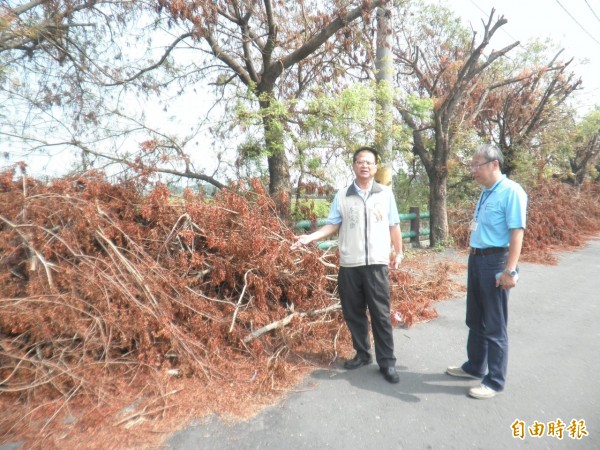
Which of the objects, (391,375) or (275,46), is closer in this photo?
(391,375)

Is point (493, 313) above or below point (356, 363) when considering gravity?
above

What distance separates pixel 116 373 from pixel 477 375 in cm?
302

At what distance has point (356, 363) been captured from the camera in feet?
10.8

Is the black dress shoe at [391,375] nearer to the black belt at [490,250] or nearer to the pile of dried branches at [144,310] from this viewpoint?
the pile of dried branches at [144,310]

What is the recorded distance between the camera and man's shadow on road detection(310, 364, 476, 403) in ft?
9.53

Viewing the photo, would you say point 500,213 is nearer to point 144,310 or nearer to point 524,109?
point 144,310

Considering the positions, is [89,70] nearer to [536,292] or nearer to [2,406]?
[2,406]

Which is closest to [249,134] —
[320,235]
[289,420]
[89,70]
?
[89,70]

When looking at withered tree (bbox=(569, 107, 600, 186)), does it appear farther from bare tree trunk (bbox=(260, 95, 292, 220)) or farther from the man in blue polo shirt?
the man in blue polo shirt

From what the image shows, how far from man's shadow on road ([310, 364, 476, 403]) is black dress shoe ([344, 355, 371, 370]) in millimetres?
33

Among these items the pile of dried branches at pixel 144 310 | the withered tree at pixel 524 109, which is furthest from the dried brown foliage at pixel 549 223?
the pile of dried branches at pixel 144 310

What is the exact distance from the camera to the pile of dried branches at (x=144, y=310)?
2650 mm

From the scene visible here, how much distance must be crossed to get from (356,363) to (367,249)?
3.56 feet

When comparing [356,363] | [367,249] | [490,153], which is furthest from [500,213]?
[356,363]
